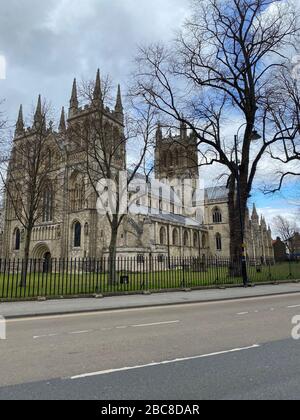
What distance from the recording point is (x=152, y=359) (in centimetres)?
549

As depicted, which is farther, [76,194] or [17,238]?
[17,238]

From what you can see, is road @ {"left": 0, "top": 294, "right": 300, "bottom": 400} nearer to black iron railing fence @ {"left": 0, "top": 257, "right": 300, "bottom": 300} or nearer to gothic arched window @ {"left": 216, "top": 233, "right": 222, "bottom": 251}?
black iron railing fence @ {"left": 0, "top": 257, "right": 300, "bottom": 300}

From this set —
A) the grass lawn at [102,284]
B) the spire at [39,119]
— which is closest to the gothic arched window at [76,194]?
the spire at [39,119]

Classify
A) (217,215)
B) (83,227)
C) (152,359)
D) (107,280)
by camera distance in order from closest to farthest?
(152,359), (107,280), (83,227), (217,215)

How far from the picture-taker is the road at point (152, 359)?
13.6ft

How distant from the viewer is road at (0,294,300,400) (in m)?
4.14

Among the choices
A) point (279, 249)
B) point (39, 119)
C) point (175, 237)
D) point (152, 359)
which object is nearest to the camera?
point (152, 359)

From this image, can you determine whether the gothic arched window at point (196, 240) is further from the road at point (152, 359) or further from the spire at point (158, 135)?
the road at point (152, 359)

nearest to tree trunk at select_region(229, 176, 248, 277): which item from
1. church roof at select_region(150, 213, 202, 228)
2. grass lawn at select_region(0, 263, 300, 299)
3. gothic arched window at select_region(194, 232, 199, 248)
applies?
grass lawn at select_region(0, 263, 300, 299)

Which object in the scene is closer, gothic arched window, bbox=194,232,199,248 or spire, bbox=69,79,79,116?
spire, bbox=69,79,79,116

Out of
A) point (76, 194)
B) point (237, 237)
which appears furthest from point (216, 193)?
point (237, 237)

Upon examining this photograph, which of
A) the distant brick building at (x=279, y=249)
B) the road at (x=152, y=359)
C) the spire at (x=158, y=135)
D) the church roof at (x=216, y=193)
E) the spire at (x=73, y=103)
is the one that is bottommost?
the road at (x=152, y=359)

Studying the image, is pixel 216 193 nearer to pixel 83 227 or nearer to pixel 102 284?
pixel 83 227

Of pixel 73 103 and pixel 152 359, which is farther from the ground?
pixel 73 103
